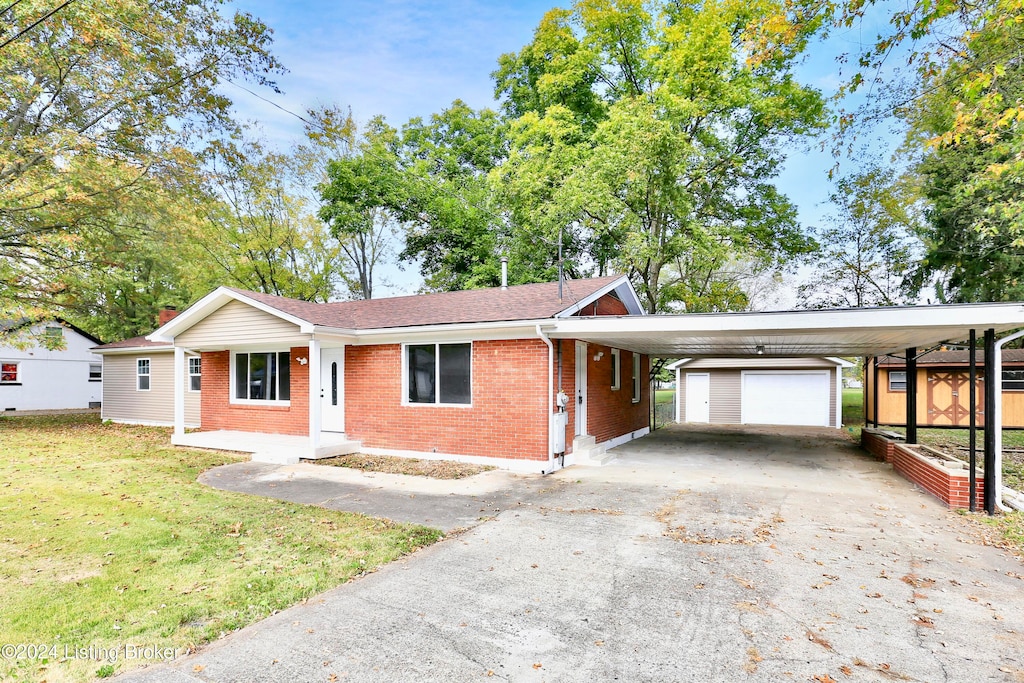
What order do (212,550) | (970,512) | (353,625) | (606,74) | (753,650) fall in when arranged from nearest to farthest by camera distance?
(753,650)
(353,625)
(212,550)
(970,512)
(606,74)

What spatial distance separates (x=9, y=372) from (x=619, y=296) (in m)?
27.2

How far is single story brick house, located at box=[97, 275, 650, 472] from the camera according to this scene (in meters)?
9.45

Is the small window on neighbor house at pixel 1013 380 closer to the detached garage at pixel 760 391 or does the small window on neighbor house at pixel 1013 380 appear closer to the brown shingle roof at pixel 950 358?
the brown shingle roof at pixel 950 358

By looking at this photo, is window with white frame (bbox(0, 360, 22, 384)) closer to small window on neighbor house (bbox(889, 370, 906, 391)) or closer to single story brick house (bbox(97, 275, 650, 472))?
single story brick house (bbox(97, 275, 650, 472))

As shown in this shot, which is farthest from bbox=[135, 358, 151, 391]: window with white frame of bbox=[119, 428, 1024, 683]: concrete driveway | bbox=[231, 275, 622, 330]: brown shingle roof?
bbox=[119, 428, 1024, 683]: concrete driveway

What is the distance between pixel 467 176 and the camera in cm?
2341

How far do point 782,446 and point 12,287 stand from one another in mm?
22637

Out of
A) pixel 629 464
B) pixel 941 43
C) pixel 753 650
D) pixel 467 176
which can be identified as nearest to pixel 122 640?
pixel 753 650

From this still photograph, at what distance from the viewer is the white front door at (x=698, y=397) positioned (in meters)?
20.4

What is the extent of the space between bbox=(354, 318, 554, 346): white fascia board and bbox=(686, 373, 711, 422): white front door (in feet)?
43.5

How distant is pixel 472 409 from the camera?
32.5 ft

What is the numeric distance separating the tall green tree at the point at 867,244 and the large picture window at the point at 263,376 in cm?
1876

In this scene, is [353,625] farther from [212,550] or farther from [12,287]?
[12,287]

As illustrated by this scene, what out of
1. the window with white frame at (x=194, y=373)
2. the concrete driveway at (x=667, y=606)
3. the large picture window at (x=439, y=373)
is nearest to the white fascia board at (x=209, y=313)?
the large picture window at (x=439, y=373)
